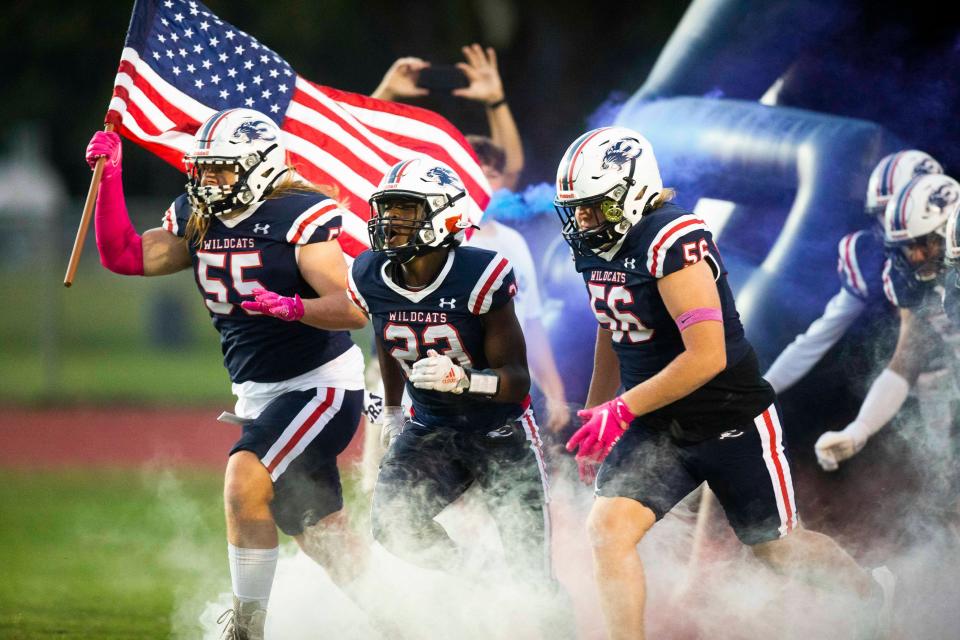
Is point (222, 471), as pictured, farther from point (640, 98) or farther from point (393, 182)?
point (393, 182)

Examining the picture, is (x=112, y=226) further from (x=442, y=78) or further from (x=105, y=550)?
(x=105, y=550)

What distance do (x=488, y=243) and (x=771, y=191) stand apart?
4.74 feet

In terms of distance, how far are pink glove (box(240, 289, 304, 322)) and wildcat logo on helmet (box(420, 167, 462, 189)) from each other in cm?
68

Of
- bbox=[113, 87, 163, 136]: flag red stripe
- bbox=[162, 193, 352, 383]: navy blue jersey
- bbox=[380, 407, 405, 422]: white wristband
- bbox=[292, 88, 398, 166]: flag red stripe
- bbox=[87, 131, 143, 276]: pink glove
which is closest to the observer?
bbox=[162, 193, 352, 383]: navy blue jersey

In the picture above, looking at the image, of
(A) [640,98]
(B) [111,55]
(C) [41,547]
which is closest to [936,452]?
(A) [640,98]

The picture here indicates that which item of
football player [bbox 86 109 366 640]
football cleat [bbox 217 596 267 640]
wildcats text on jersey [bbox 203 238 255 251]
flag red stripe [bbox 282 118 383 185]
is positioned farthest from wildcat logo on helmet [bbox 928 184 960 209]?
football cleat [bbox 217 596 267 640]

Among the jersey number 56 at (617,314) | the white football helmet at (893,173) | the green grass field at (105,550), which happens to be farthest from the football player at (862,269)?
the green grass field at (105,550)

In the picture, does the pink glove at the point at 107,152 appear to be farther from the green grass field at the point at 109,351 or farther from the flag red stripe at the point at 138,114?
the green grass field at the point at 109,351

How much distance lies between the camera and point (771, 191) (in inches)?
246

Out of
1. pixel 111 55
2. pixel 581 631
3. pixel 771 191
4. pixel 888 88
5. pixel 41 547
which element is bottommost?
pixel 111 55

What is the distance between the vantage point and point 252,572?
16.1 ft

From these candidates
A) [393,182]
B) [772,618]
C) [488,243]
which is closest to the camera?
[393,182]

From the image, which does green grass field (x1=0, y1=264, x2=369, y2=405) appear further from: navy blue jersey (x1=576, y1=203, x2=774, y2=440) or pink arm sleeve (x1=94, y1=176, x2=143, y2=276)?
navy blue jersey (x1=576, y1=203, x2=774, y2=440)

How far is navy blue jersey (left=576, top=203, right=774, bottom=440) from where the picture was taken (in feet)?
14.5
